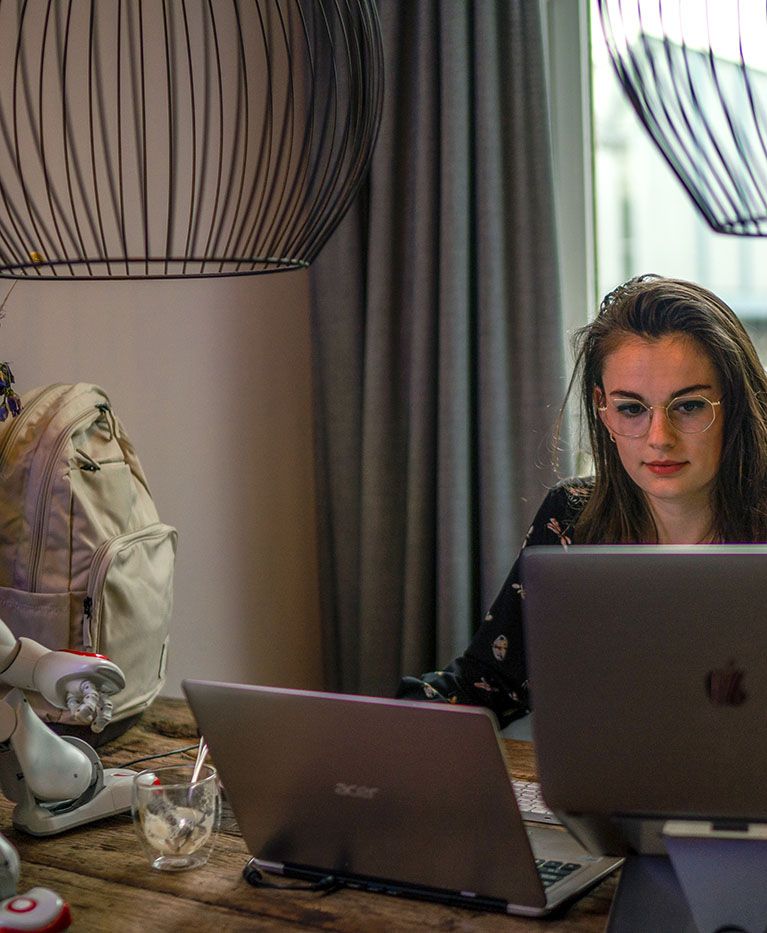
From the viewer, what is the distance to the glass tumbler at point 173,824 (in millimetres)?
1136

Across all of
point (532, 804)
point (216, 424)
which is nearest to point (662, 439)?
point (532, 804)

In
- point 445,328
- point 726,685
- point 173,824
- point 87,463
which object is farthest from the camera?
point 445,328

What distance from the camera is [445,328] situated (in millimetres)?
2291

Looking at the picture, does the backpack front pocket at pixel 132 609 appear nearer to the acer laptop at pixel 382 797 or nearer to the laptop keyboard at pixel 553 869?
the acer laptop at pixel 382 797

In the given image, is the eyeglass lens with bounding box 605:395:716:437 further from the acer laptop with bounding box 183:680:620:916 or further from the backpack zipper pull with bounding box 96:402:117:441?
the backpack zipper pull with bounding box 96:402:117:441

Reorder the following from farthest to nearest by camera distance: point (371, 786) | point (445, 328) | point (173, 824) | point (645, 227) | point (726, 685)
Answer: point (645, 227) → point (445, 328) → point (173, 824) → point (371, 786) → point (726, 685)

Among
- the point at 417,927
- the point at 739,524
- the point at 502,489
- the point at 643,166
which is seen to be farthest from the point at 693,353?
the point at 643,166

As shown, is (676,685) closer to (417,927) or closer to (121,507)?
(417,927)

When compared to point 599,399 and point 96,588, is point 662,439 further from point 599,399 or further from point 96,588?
point 96,588

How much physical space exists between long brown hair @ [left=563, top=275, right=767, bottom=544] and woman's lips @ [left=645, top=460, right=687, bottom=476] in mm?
70

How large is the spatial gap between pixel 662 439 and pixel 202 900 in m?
0.85

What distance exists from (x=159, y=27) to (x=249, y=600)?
1.14 m

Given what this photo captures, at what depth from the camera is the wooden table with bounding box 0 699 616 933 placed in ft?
3.25

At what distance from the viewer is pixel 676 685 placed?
0.83 m
